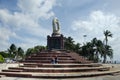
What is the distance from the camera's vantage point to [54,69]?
70.5ft

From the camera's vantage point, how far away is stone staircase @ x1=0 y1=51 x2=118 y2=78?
19.2m

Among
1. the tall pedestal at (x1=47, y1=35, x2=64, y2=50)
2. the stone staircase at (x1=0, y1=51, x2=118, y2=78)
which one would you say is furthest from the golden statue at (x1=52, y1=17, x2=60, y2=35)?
the stone staircase at (x1=0, y1=51, x2=118, y2=78)

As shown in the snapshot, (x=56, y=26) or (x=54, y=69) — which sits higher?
(x=56, y=26)

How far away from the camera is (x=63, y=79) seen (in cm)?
1817

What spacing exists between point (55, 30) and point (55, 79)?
15463 millimetres

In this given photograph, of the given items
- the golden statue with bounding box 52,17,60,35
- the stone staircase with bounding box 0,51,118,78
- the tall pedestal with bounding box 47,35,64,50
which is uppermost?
the golden statue with bounding box 52,17,60,35

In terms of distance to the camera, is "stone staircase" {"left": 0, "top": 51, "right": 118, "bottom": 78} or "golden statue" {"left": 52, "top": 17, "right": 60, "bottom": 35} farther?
"golden statue" {"left": 52, "top": 17, "right": 60, "bottom": 35}

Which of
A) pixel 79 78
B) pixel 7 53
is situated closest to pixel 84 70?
pixel 79 78

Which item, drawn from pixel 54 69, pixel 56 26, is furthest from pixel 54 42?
pixel 54 69

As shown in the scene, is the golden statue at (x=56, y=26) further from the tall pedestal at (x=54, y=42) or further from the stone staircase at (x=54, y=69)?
the stone staircase at (x=54, y=69)

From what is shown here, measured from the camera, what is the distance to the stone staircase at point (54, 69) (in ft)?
63.1

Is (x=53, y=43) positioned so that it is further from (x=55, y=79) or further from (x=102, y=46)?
(x=102, y=46)

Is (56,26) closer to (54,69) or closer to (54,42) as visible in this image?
(54,42)

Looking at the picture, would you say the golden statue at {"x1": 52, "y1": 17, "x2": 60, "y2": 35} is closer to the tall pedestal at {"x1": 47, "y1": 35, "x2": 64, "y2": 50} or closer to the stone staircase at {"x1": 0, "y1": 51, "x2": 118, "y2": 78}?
the tall pedestal at {"x1": 47, "y1": 35, "x2": 64, "y2": 50}
